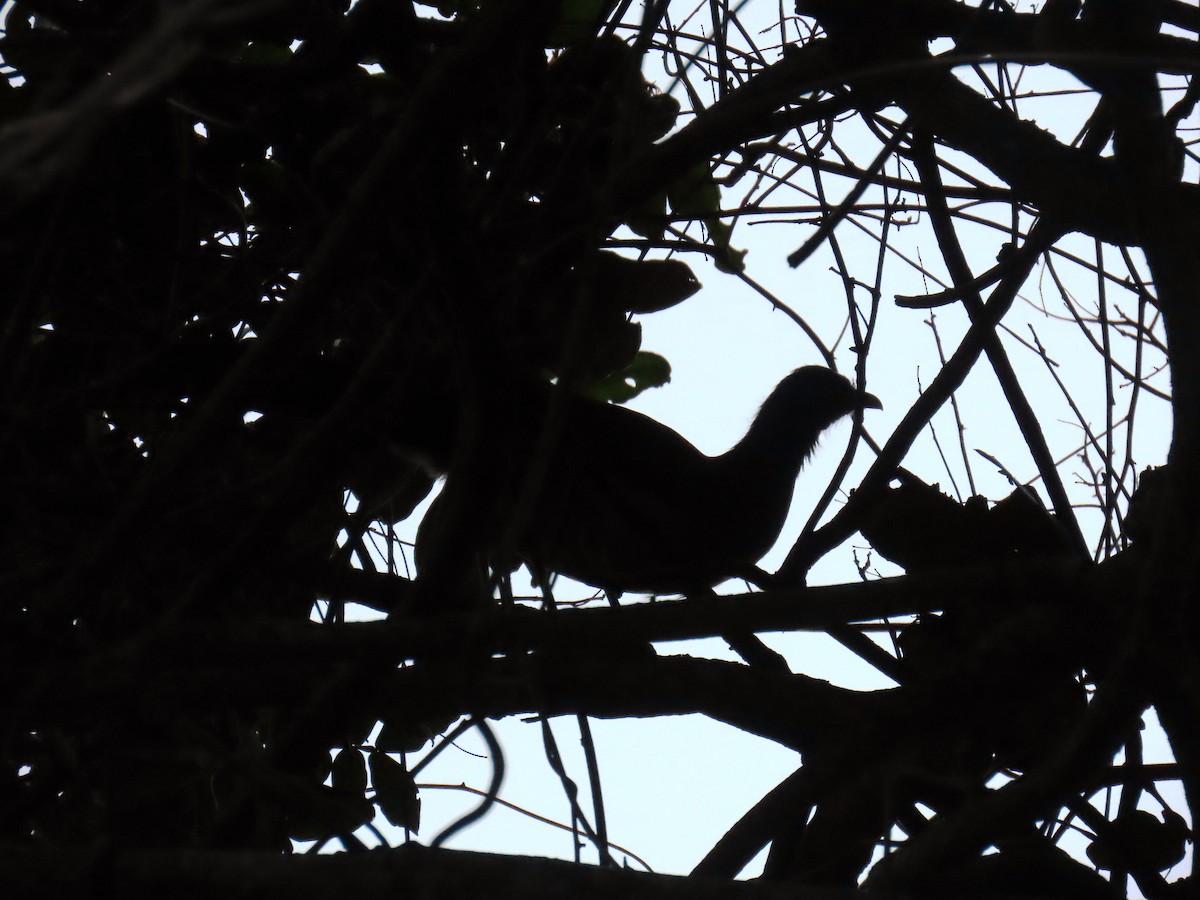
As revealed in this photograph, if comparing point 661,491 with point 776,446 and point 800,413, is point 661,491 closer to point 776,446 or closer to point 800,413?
point 776,446

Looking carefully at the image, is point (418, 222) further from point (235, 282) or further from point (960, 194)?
point (960, 194)

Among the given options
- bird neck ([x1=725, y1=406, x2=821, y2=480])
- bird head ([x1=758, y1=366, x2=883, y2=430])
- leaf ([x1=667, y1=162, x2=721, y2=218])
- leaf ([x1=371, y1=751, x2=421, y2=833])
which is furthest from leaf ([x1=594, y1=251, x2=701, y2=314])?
bird head ([x1=758, y1=366, x2=883, y2=430])

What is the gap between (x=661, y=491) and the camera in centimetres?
405

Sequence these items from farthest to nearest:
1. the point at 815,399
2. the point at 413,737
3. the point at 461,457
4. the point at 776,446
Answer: the point at 815,399 < the point at 776,446 < the point at 413,737 < the point at 461,457

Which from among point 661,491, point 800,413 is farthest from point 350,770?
point 800,413

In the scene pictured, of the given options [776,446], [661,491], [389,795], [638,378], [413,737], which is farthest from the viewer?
[776,446]

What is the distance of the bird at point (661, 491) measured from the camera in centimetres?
299

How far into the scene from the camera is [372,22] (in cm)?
201

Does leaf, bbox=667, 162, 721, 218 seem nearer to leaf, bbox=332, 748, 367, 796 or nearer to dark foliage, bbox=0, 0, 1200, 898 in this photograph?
dark foliage, bbox=0, 0, 1200, 898

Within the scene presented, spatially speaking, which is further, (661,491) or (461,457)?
(661,491)

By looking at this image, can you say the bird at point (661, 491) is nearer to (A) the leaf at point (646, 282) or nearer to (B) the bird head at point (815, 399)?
(B) the bird head at point (815, 399)

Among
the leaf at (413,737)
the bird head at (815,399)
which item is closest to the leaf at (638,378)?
the leaf at (413,737)

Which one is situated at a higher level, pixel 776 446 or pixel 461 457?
pixel 776 446

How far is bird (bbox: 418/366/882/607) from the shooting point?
2.99 m
